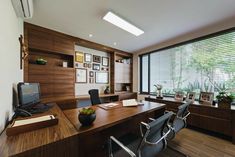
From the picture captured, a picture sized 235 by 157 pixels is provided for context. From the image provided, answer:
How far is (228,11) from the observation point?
7.42ft

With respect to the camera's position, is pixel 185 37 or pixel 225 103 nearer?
pixel 225 103

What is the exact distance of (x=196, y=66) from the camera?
3326 millimetres

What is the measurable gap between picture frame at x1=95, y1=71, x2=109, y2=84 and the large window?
180 centimetres

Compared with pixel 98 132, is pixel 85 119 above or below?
above

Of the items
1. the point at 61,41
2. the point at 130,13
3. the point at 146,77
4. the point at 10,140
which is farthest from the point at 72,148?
the point at 146,77

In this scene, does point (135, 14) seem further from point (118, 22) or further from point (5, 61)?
point (5, 61)

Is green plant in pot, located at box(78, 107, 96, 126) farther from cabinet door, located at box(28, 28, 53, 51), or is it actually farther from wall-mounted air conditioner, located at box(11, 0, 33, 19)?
cabinet door, located at box(28, 28, 53, 51)

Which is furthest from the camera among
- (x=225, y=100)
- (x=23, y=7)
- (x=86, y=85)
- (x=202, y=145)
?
(x=86, y=85)

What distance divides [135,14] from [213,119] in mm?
2857

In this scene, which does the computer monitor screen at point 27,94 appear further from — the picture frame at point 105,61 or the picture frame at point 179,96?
the picture frame at point 179,96

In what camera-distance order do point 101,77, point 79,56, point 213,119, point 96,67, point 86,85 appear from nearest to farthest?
point 213,119, point 79,56, point 86,85, point 96,67, point 101,77

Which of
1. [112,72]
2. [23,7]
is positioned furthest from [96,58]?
[23,7]

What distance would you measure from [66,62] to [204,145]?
13.2 ft

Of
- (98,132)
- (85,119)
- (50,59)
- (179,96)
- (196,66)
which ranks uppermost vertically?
(50,59)
